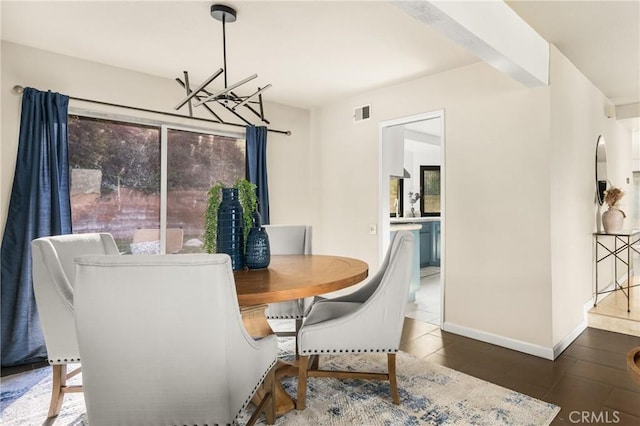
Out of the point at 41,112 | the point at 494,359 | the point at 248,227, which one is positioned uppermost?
the point at 41,112

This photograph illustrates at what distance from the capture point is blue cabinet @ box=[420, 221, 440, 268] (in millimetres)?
6199

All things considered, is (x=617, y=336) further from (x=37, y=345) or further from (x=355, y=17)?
(x=37, y=345)

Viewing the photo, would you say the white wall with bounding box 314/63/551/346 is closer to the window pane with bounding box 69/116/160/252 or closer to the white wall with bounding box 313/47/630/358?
the white wall with bounding box 313/47/630/358

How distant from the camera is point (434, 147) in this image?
22.5 ft

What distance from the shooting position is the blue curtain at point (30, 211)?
2664 mm

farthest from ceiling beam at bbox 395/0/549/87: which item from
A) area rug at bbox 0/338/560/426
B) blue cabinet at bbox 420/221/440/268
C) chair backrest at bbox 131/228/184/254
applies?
blue cabinet at bbox 420/221/440/268

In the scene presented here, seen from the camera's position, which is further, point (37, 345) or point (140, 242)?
point (140, 242)

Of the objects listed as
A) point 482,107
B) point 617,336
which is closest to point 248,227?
point 482,107

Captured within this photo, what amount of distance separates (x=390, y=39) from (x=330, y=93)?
1.42 m

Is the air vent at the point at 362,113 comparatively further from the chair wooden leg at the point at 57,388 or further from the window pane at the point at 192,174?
the chair wooden leg at the point at 57,388

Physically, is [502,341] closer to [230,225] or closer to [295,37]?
[230,225]

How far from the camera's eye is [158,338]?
3.98ft

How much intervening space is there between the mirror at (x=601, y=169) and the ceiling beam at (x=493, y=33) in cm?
176

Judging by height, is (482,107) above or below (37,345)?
above
